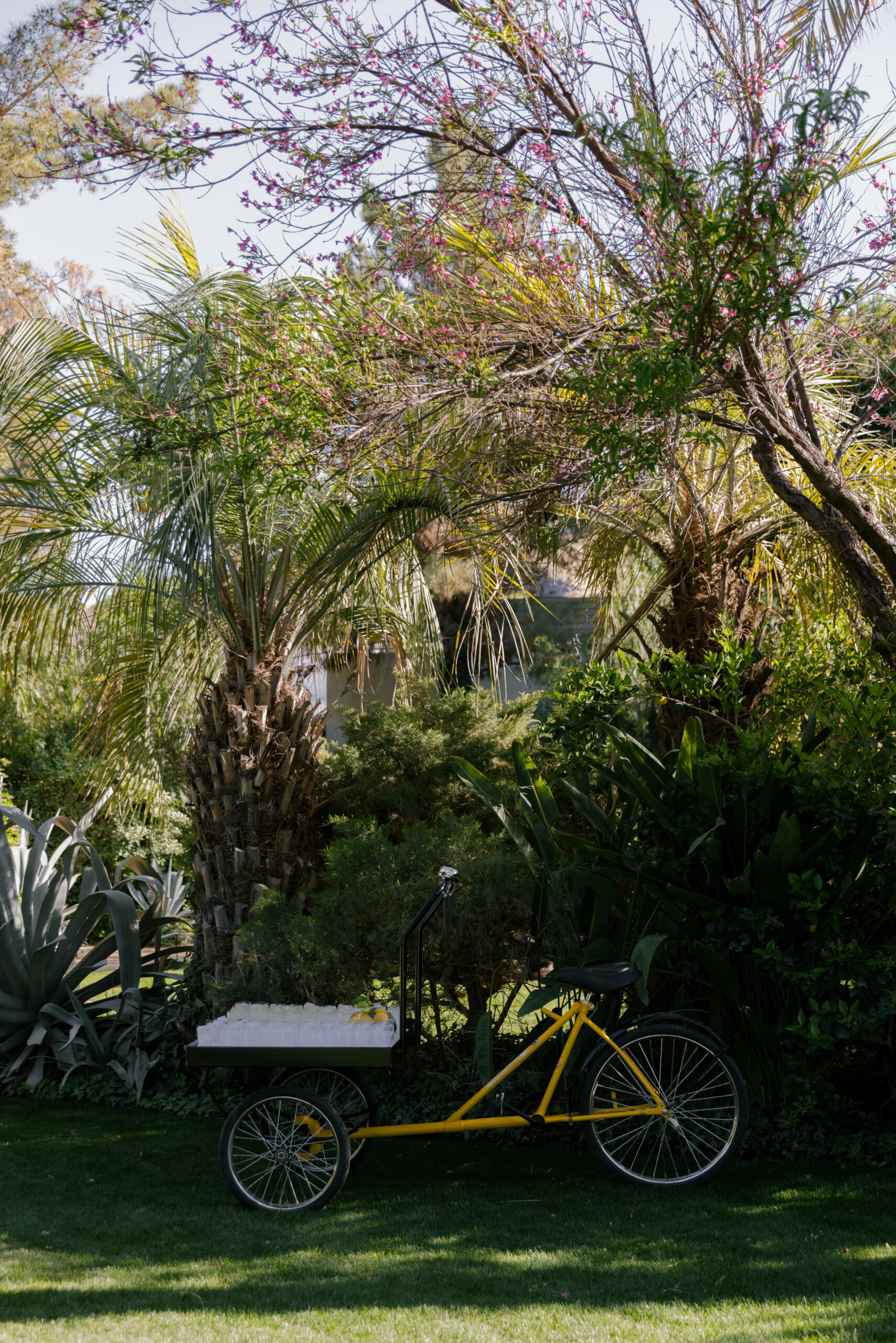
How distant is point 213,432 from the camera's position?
5.62 m

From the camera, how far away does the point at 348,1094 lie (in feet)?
15.6

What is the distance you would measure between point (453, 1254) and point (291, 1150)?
828 mm

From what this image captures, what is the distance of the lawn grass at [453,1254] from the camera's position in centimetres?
331

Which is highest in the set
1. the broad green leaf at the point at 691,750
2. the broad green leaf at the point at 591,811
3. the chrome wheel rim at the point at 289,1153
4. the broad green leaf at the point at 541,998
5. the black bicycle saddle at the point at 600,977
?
the broad green leaf at the point at 691,750

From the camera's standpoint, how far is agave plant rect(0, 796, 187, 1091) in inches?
253

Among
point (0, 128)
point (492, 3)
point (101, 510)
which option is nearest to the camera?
point (492, 3)

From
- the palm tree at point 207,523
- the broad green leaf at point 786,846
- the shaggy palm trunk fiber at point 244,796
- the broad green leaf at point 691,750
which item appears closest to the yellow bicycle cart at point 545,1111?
the broad green leaf at point 786,846

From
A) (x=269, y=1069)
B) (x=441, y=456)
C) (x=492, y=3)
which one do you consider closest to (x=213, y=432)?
(x=441, y=456)

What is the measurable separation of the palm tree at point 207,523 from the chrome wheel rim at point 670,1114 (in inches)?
80.5

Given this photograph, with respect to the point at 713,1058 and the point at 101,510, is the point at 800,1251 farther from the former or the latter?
the point at 101,510

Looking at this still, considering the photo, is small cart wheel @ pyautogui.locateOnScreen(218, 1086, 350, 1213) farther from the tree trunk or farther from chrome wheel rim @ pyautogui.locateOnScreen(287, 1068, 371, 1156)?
the tree trunk

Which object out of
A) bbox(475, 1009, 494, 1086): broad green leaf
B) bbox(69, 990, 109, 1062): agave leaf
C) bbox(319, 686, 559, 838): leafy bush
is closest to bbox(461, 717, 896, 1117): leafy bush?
bbox(475, 1009, 494, 1086): broad green leaf

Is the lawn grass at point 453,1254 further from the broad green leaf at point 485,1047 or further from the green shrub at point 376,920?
the green shrub at point 376,920

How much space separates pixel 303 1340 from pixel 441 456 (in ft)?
14.8
